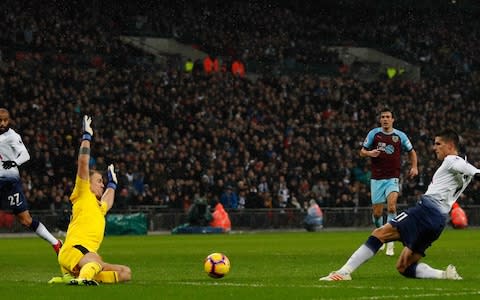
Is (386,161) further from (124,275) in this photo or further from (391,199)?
(124,275)

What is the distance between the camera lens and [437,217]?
13453 millimetres

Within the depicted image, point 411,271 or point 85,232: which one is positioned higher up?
point 85,232

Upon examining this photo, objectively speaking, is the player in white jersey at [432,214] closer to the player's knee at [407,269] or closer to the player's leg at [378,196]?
the player's knee at [407,269]

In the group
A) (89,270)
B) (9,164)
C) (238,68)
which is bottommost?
(89,270)

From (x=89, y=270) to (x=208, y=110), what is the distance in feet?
113


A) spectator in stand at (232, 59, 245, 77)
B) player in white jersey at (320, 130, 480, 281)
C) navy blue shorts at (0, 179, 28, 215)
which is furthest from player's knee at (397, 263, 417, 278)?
spectator in stand at (232, 59, 245, 77)

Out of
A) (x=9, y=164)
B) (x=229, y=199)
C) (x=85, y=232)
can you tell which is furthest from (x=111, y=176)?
(x=229, y=199)

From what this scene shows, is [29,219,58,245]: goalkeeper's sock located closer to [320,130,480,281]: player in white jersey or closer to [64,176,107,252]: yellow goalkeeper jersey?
[64,176,107,252]: yellow goalkeeper jersey

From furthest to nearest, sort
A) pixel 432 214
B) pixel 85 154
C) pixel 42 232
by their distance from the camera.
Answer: pixel 42 232 < pixel 432 214 < pixel 85 154

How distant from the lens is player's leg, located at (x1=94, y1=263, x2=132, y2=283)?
13036 millimetres

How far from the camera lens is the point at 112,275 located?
1310cm

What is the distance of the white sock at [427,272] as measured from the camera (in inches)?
538

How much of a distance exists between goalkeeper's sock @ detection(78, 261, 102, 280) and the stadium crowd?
82.9ft

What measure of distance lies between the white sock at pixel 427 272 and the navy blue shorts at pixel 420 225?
1.53 feet
